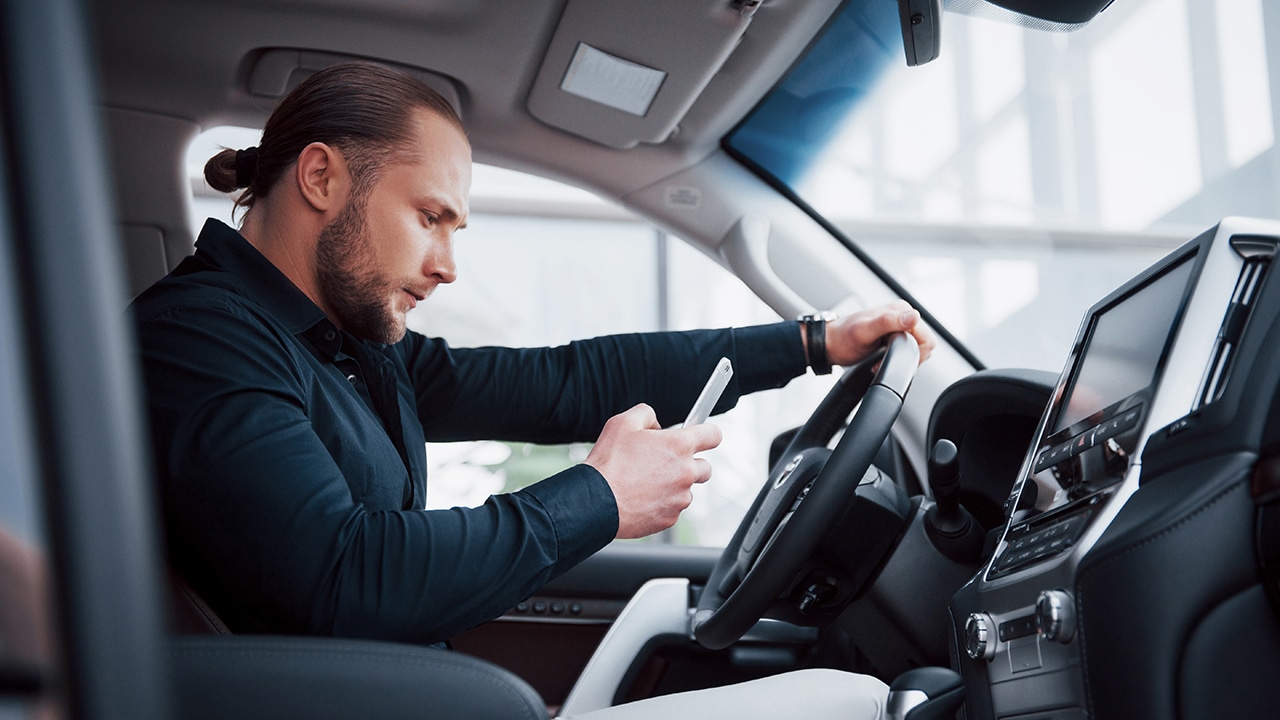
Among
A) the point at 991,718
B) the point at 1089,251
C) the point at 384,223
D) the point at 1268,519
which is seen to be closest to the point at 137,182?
the point at 384,223

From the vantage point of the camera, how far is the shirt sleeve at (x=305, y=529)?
80cm

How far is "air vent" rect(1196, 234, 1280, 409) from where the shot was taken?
32.0 inches

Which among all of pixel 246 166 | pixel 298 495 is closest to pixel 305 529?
pixel 298 495

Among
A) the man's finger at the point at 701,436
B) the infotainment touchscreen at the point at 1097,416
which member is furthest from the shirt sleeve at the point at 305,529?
the infotainment touchscreen at the point at 1097,416

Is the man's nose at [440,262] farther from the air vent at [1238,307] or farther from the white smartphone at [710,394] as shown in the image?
the air vent at [1238,307]

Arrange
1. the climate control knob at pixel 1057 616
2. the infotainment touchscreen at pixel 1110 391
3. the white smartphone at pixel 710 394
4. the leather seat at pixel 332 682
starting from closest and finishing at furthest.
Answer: the leather seat at pixel 332 682
the climate control knob at pixel 1057 616
the infotainment touchscreen at pixel 1110 391
the white smartphone at pixel 710 394

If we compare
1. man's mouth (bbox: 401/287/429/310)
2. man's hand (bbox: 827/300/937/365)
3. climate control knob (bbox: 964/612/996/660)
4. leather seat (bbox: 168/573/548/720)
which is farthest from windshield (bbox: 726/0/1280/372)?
leather seat (bbox: 168/573/548/720)

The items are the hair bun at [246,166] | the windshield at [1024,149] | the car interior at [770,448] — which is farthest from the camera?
the windshield at [1024,149]

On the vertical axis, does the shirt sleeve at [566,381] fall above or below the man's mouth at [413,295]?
below

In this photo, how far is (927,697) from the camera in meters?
1.02

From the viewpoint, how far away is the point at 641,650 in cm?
161

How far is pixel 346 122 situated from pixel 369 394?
13.3 inches

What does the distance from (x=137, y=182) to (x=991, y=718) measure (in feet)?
4.90

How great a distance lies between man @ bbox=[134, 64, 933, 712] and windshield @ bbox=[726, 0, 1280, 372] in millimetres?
358
